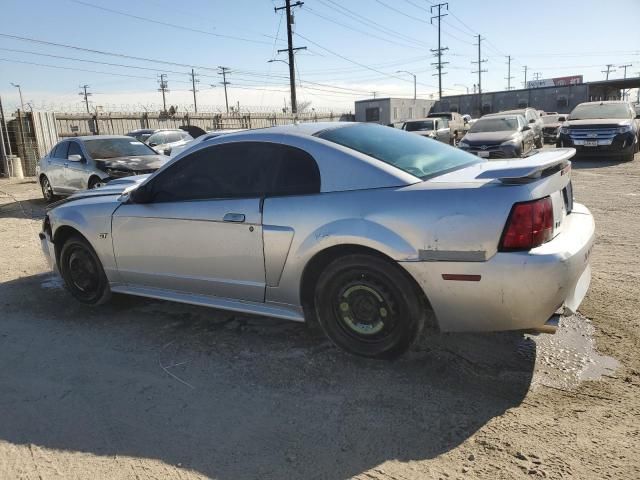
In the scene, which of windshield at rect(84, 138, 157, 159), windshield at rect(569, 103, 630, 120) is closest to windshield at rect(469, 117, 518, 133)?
windshield at rect(569, 103, 630, 120)

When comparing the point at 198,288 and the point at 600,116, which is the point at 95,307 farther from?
the point at 600,116

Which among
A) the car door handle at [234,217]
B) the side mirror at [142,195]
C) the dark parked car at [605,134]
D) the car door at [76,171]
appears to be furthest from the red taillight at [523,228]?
the dark parked car at [605,134]

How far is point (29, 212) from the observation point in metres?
11.3

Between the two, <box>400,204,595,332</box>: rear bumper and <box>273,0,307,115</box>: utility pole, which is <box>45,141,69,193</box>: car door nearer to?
<box>400,204,595,332</box>: rear bumper

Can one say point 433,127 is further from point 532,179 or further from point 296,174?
point 532,179

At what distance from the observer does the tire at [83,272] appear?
15.3ft

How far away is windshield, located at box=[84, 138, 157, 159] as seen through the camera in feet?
36.0

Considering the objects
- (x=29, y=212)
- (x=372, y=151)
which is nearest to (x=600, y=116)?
(x=372, y=151)

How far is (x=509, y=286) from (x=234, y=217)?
1.92 m

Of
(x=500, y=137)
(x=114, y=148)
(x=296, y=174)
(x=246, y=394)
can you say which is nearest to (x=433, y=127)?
(x=500, y=137)

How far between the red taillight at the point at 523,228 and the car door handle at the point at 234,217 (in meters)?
1.78

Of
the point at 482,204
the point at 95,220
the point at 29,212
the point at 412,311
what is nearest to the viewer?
the point at 482,204

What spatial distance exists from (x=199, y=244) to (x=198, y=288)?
0.37m

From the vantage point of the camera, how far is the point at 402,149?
371cm
